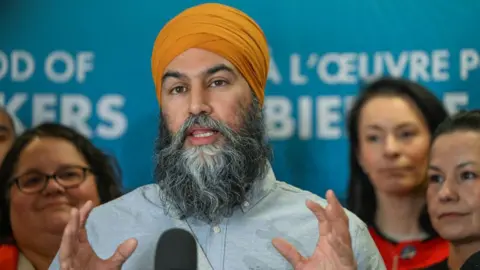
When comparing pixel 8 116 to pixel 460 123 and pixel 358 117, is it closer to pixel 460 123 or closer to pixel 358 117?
pixel 358 117

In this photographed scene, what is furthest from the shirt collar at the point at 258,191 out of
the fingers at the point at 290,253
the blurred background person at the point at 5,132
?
the blurred background person at the point at 5,132

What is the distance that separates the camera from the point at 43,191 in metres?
2.33

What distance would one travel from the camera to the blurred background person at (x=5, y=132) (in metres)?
2.40

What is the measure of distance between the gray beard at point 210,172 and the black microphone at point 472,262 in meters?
0.69

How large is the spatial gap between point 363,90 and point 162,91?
2.41 feet

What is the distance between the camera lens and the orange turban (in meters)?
1.97

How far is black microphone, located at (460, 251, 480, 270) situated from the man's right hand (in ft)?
3.51

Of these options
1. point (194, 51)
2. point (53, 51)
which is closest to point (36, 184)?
point (53, 51)

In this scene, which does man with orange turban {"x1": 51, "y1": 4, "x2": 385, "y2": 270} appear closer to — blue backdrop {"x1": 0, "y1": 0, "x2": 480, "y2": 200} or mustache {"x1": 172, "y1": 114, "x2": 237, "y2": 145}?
mustache {"x1": 172, "y1": 114, "x2": 237, "y2": 145}

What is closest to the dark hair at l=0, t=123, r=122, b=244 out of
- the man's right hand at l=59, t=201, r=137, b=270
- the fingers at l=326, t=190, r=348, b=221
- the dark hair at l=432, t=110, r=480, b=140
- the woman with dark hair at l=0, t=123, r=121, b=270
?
the woman with dark hair at l=0, t=123, r=121, b=270

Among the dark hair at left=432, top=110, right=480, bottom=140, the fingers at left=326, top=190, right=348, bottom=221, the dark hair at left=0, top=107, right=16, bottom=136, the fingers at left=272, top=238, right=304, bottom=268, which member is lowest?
the fingers at left=272, top=238, right=304, bottom=268

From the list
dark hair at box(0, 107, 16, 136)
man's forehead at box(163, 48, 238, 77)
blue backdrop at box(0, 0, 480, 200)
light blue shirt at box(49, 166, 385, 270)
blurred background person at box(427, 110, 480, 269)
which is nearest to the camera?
light blue shirt at box(49, 166, 385, 270)

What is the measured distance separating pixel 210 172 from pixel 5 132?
2.98ft

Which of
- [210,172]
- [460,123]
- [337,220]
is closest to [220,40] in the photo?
[210,172]
